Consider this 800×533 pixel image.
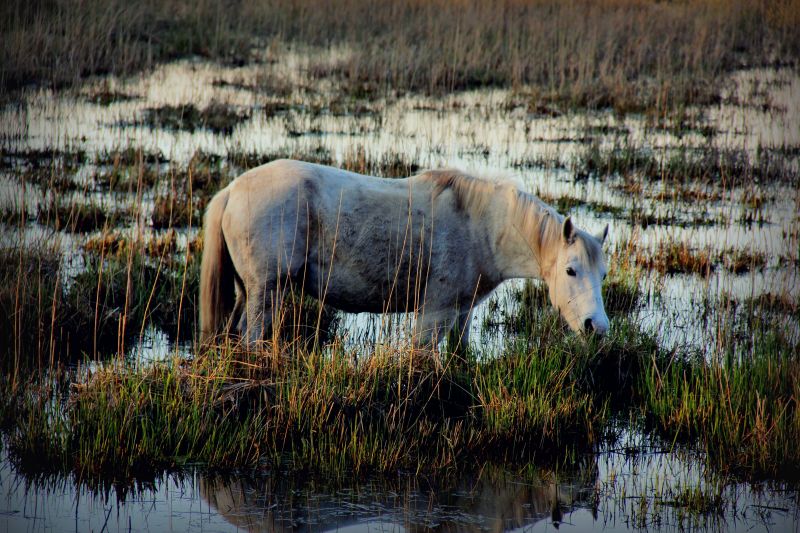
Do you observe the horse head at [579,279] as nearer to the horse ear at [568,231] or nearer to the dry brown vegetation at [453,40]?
the horse ear at [568,231]

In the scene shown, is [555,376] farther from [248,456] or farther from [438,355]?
[248,456]

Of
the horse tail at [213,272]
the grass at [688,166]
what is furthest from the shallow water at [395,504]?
the grass at [688,166]

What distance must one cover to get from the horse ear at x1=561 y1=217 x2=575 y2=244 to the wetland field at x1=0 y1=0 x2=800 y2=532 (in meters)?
0.65

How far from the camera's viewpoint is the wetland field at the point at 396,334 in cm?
437

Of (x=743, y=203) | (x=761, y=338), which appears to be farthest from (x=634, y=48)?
(x=761, y=338)

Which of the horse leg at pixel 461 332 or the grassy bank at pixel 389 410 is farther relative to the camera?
the horse leg at pixel 461 332

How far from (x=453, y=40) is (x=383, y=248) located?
13.7 metres

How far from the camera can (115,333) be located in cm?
655

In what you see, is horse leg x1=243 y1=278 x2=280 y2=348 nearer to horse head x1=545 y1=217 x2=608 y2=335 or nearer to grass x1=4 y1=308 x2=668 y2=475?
grass x1=4 y1=308 x2=668 y2=475

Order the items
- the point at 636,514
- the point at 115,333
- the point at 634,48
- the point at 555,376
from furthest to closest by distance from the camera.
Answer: the point at 634,48 → the point at 115,333 → the point at 555,376 → the point at 636,514

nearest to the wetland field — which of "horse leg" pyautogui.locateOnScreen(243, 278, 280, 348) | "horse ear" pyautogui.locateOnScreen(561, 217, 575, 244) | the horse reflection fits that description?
the horse reflection

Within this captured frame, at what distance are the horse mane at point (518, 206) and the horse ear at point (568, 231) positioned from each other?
38mm

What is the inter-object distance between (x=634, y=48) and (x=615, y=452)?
48.9 ft

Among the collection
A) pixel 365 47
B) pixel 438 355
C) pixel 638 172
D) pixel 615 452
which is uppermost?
pixel 365 47
